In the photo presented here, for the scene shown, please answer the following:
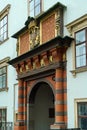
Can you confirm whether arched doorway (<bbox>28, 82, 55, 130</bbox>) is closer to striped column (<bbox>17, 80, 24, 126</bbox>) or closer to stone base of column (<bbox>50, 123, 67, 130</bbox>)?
striped column (<bbox>17, 80, 24, 126</bbox>)

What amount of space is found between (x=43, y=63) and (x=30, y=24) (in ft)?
8.22

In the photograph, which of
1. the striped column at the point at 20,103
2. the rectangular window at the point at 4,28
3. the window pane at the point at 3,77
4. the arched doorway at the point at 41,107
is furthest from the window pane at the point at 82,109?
the rectangular window at the point at 4,28

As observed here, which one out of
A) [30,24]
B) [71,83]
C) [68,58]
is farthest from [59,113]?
[30,24]

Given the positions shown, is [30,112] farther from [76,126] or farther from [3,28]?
[3,28]

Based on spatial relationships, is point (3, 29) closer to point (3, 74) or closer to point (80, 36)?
point (3, 74)

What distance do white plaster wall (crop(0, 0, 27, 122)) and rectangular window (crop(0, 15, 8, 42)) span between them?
21.5 inches

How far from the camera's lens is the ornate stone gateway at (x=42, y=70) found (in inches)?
615

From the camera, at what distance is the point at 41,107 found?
20.2 meters

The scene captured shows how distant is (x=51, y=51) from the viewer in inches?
637

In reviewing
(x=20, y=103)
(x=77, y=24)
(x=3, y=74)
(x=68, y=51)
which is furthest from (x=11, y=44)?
(x=77, y=24)

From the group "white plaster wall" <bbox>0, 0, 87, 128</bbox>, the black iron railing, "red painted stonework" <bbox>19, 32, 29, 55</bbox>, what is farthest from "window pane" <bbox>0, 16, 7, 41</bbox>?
the black iron railing

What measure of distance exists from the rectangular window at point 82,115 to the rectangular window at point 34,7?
19.9ft

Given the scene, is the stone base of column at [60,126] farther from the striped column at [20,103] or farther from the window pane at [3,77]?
the window pane at [3,77]

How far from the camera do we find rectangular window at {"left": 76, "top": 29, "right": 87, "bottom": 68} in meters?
14.4
